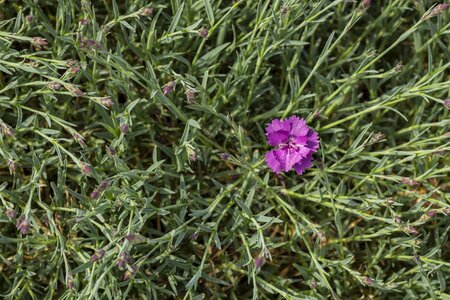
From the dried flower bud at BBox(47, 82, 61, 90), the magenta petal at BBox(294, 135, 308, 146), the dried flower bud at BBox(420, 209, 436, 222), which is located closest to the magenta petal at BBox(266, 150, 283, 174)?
the magenta petal at BBox(294, 135, 308, 146)

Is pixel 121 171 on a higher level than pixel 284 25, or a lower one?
lower

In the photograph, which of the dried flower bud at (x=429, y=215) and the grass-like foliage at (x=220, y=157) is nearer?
the dried flower bud at (x=429, y=215)

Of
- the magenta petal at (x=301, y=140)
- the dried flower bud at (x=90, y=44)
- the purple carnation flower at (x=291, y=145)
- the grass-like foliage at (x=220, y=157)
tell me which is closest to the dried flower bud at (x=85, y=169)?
the grass-like foliage at (x=220, y=157)

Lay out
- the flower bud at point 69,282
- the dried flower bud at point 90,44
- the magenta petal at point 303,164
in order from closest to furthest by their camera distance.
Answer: the dried flower bud at point 90,44 < the flower bud at point 69,282 < the magenta petal at point 303,164

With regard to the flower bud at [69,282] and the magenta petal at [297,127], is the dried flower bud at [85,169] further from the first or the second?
the magenta petal at [297,127]

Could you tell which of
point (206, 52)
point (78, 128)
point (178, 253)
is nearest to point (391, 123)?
point (206, 52)

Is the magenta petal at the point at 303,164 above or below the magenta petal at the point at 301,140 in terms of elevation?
below

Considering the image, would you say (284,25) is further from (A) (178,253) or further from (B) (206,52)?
(A) (178,253)

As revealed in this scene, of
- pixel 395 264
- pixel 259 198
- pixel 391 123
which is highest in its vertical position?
pixel 391 123
